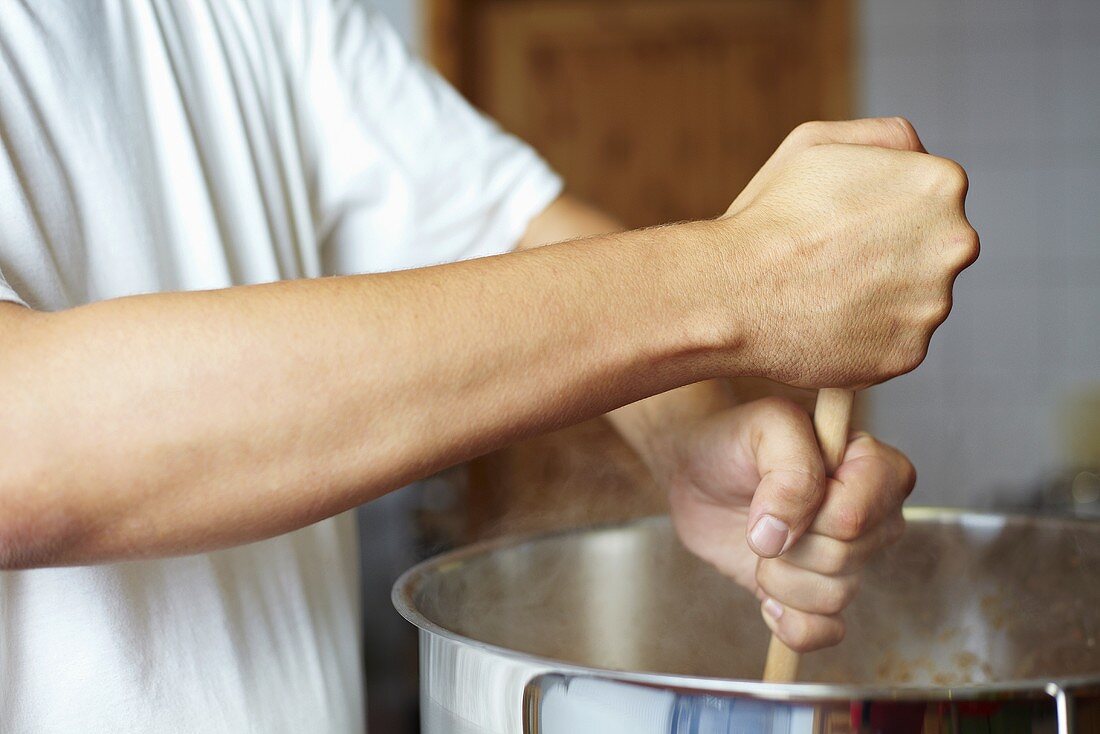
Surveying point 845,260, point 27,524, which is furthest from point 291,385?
point 845,260

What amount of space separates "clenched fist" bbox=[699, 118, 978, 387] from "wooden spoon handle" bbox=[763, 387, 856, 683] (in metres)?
0.05

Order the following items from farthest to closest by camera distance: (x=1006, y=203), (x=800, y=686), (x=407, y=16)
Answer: (x=407, y=16), (x=1006, y=203), (x=800, y=686)

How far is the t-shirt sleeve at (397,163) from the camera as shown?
0.66m

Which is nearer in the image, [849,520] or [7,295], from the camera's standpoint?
[7,295]

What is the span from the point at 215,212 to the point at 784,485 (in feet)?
1.11

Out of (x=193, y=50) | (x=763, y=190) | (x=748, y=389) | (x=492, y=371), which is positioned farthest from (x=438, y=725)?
(x=748, y=389)

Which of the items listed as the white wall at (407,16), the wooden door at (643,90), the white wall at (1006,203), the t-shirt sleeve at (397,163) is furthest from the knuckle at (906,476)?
the white wall at (407,16)

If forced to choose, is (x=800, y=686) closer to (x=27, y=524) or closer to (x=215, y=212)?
(x=27, y=524)

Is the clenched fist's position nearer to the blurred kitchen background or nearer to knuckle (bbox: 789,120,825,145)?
knuckle (bbox: 789,120,825,145)

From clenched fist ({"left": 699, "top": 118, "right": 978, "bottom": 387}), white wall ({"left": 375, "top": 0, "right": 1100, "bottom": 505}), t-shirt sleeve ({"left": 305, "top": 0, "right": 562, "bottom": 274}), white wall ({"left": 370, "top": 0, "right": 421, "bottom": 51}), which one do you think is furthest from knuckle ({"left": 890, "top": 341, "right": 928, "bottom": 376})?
white wall ({"left": 370, "top": 0, "right": 421, "bottom": 51})

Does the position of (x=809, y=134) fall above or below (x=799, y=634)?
above

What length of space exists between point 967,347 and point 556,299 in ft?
7.58

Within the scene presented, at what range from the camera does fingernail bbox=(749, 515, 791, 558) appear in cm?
45

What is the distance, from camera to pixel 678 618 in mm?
619
